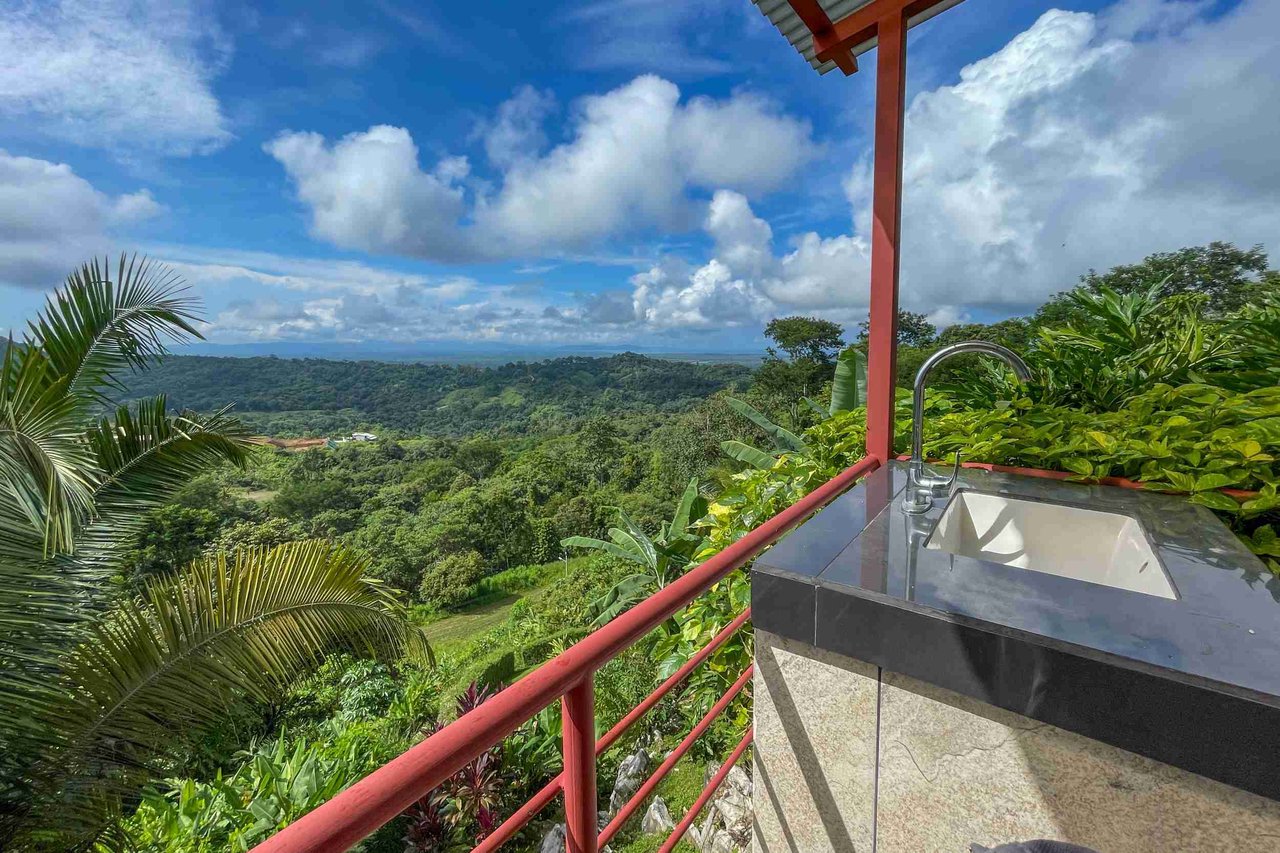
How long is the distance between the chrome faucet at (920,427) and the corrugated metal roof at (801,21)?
1.29 metres

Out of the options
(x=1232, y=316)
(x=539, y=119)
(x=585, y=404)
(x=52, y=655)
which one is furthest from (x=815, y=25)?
(x=539, y=119)

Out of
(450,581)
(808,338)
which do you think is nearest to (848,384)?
(808,338)

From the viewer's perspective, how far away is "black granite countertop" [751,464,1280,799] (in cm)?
68

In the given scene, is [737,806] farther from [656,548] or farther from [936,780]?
[656,548]

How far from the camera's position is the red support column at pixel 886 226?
72.5 inches

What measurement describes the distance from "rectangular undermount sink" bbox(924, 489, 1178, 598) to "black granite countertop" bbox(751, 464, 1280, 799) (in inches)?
6.6

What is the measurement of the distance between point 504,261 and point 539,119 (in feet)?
116

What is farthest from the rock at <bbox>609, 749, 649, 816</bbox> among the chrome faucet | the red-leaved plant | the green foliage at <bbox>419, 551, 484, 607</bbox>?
the green foliage at <bbox>419, 551, 484, 607</bbox>

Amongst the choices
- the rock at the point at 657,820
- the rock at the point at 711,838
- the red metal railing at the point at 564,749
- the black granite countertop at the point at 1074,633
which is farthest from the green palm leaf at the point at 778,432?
the red metal railing at the point at 564,749

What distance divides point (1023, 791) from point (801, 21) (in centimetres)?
233

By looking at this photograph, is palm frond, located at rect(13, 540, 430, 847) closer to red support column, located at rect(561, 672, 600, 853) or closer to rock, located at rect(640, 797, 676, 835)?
rock, located at rect(640, 797, 676, 835)

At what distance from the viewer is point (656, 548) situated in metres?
4.08

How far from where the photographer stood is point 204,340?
177 inches

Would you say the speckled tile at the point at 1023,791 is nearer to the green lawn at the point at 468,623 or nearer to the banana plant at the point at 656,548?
the banana plant at the point at 656,548
